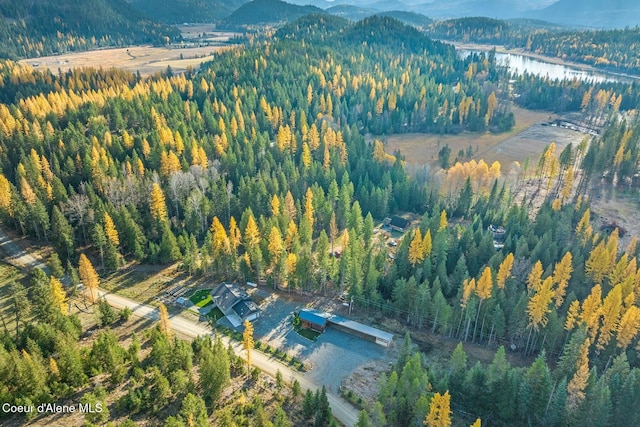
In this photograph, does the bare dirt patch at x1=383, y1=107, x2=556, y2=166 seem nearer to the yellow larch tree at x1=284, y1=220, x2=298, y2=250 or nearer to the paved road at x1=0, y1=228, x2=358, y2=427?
the yellow larch tree at x1=284, y1=220, x2=298, y2=250

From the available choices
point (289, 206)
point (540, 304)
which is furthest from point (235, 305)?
point (540, 304)

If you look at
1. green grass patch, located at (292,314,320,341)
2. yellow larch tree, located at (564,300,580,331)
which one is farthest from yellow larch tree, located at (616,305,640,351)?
green grass patch, located at (292,314,320,341)

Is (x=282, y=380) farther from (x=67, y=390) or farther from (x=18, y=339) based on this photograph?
(x=18, y=339)

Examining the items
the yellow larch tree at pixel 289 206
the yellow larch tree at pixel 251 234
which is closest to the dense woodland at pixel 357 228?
the yellow larch tree at pixel 251 234

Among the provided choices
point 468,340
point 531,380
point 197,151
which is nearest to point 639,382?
point 531,380

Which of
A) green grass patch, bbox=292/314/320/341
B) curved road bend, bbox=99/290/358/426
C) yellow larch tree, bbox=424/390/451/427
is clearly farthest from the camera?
green grass patch, bbox=292/314/320/341

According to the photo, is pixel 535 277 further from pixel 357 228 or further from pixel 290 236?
pixel 290 236

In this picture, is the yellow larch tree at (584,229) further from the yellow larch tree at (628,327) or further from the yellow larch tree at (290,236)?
the yellow larch tree at (290,236)
